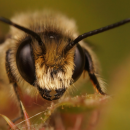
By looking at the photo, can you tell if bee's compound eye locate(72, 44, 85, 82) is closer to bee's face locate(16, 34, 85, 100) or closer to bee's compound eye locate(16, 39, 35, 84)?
bee's face locate(16, 34, 85, 100)

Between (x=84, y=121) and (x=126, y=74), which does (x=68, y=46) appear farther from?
(x=126, y=74)

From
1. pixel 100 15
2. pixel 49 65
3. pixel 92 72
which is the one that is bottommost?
pixel 92 72

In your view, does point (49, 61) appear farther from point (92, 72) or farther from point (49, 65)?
point (92, 72)

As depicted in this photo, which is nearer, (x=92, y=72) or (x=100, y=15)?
(x=92, y=72)

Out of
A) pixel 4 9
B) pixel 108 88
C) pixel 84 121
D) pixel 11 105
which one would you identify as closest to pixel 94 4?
pixel 4 9

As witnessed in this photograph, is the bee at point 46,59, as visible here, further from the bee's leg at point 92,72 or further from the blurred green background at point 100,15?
the blurred green background at point 100,15

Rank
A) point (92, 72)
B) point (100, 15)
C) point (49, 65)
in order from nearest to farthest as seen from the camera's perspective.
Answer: point (49, 65) → point (92, 72) → point (100, 15)

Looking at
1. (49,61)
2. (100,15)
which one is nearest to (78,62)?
(49,61)

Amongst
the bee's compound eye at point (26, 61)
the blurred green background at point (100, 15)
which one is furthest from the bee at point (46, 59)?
the blurred green background at point (100, 15)
